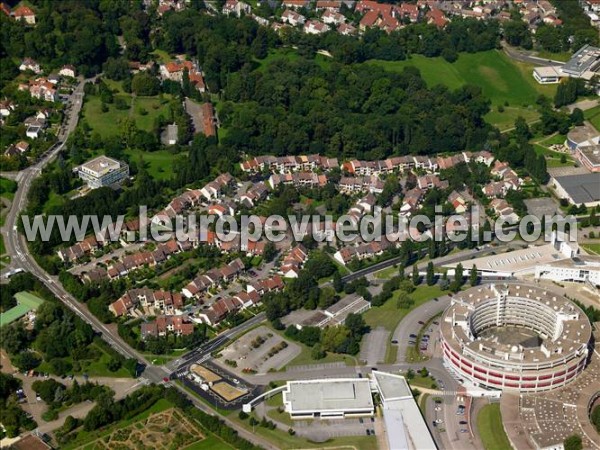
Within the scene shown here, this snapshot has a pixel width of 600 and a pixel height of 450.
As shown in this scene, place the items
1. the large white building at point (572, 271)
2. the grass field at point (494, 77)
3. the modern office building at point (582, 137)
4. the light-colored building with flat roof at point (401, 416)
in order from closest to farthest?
the light-colored building with flat roof at point (401, 416) → the large white building at point (572, 271) → the modern office building at point (582, 137) → the grass field at point (494, 77)

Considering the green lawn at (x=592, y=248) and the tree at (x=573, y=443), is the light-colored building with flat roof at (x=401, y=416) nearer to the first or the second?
the tree at (x=573, y=443)

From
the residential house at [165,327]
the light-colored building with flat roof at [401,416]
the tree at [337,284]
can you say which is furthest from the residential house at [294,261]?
the light-colored building with flat roof at [401,416]

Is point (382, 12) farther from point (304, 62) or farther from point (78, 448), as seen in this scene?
point (78, 448)

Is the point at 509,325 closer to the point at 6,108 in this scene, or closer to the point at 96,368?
the point at 96,368

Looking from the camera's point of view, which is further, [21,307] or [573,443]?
[21,307]

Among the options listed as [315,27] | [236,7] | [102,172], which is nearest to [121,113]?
[102,172]

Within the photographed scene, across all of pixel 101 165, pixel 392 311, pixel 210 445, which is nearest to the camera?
pixel 210 445
